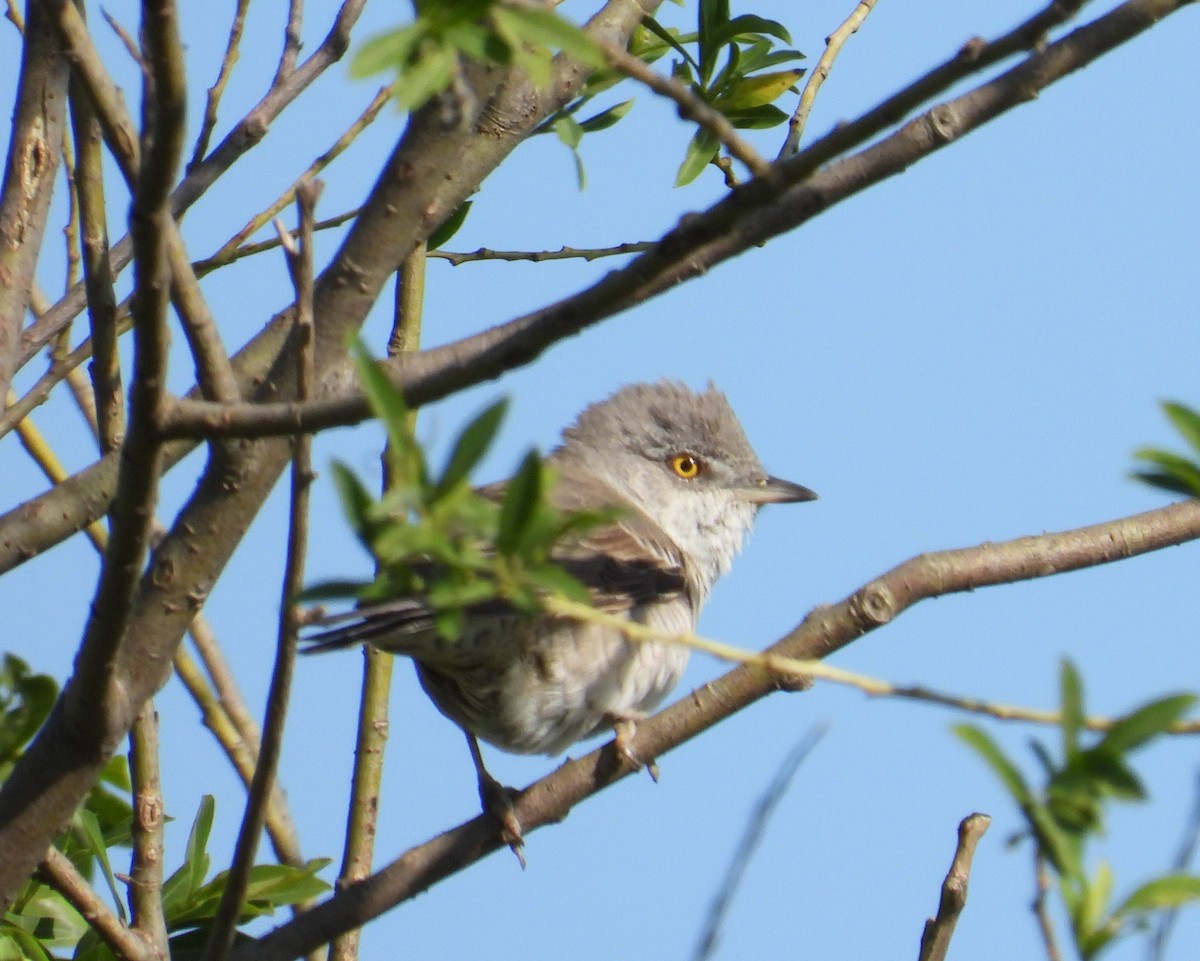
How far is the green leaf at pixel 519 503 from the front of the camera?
1921 millimetres

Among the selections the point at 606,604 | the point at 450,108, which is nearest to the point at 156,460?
the point at 450,108

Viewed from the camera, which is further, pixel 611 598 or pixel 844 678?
pixel 611 598

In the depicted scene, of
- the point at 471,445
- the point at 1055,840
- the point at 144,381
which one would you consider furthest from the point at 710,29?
the point at 1055,840

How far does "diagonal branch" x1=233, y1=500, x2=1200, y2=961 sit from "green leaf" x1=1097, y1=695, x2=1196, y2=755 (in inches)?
63.1

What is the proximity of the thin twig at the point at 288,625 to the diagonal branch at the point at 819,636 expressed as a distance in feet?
1.54

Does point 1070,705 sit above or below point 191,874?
below

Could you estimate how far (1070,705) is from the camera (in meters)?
1.88

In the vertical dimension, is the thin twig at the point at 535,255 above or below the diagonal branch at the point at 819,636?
above

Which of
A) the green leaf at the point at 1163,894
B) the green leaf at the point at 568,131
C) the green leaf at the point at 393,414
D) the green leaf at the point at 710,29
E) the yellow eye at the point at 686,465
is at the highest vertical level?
the green leaf at the point at 710,29

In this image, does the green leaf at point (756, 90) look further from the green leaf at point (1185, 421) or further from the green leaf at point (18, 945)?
the green leaf at point (18, 945)

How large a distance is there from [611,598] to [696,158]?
4.97 ft

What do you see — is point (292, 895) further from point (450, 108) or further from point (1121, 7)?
point (1121, 7)

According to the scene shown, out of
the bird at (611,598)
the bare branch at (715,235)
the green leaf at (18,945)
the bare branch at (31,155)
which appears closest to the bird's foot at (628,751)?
the bird at (611,598)

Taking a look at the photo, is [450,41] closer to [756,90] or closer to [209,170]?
[209,170]
